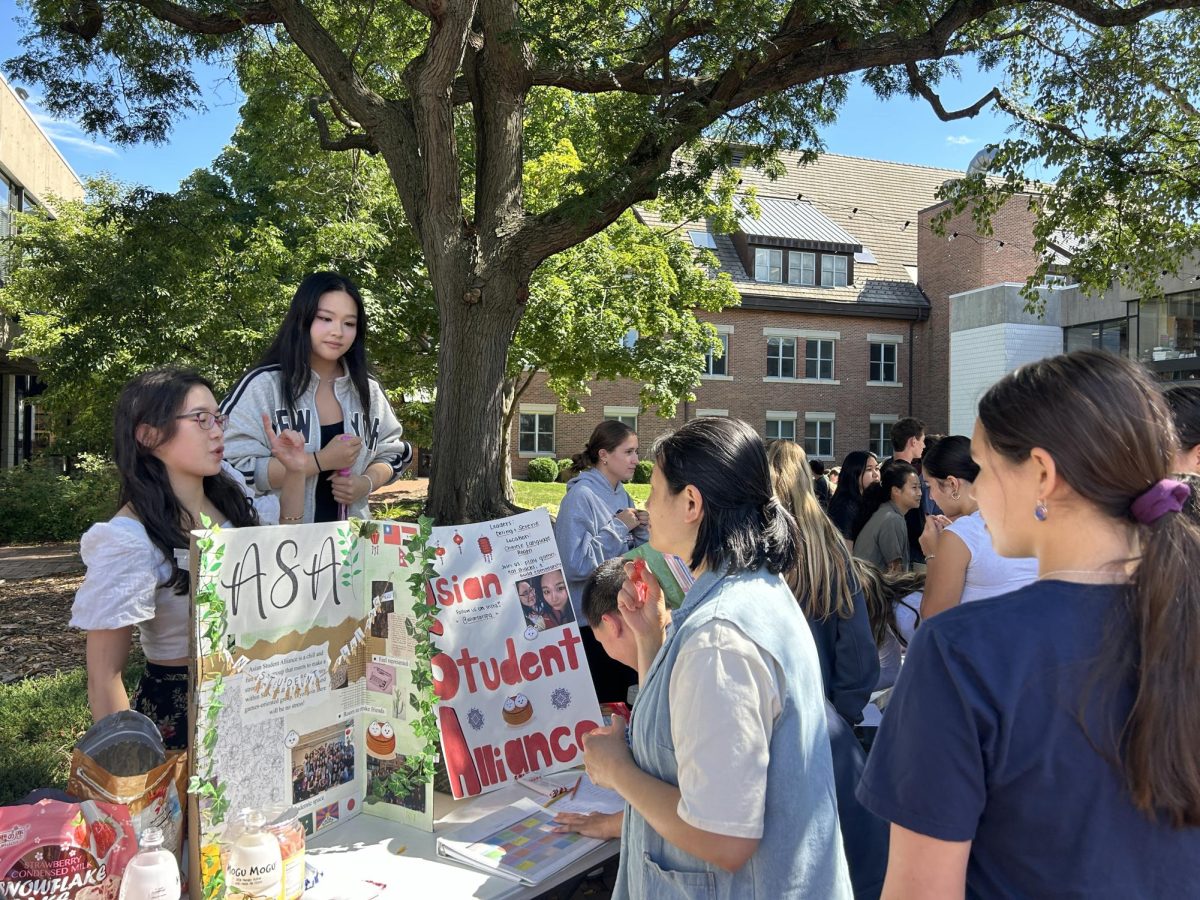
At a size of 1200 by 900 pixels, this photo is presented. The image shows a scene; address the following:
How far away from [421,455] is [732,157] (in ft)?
77.4

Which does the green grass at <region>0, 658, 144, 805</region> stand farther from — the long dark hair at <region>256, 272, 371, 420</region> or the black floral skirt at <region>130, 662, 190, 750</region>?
the long dark hair at <region>256, 272, 371, 420</region>

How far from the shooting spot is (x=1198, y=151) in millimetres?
10625

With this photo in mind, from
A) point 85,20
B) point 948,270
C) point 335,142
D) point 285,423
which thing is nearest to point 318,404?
point 285,423

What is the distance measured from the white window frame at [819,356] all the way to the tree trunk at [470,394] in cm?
2814

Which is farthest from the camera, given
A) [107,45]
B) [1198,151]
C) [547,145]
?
[547,145]

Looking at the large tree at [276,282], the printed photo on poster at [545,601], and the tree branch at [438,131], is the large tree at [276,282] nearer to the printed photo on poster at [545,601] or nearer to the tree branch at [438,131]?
the tree branch at [438,131]

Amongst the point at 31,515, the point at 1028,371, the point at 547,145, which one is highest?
the point at 547,145

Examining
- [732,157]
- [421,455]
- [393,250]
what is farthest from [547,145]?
[421,455]

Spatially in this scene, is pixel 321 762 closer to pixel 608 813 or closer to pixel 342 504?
pixel 608 813

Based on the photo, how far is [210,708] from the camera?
2139mm

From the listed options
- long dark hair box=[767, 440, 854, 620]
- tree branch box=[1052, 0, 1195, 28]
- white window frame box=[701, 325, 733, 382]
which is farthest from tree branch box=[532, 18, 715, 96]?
white window frame box=[701, 325, 733, 382]

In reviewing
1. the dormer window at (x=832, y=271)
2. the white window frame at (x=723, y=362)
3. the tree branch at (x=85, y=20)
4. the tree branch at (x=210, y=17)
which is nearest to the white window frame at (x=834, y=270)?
the dormer window at (x=832, y=271)

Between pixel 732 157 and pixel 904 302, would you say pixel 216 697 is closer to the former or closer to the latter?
pixel 732 157

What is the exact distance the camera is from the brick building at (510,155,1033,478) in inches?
1310
